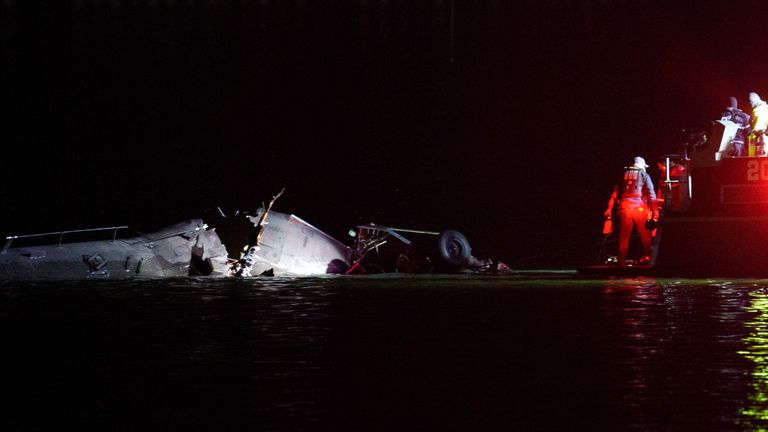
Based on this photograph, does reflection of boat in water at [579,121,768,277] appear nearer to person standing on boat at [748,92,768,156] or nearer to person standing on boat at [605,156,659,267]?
person standing on boat at [748,92,768,156]

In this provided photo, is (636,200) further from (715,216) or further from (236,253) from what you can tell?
(236,253)

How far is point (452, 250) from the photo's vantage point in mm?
27672

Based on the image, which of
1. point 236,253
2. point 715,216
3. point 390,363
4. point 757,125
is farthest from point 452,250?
point 390,363

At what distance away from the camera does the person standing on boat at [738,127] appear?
2227cm

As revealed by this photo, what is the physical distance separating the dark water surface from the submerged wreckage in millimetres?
7244

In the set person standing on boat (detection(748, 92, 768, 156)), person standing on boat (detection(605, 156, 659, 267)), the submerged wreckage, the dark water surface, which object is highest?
person standing on boat (detection(748, 92, 768, 156))

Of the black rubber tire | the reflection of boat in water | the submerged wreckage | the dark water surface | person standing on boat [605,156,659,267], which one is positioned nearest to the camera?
the dark water surface

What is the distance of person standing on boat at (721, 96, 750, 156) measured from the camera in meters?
22.3

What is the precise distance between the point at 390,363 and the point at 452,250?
59.9ft

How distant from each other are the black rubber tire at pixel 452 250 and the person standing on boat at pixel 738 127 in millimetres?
7303

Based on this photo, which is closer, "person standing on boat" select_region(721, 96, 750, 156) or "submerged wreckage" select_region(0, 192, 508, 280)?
"person standing on boat" select_region(721, 96, 750, 156)

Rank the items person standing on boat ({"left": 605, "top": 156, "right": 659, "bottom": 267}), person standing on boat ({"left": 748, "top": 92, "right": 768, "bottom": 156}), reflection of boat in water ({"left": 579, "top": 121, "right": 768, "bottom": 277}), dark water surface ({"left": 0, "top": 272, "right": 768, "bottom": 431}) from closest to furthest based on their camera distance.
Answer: dark water surface ({"left": 0, "top": 272, "right": 768, "bottom": 431}) → person standing on boat ({"left": 748, "top": 92, "right": 768, "bottom": 156}) → reflection of boat in water ({"left": 579, "top": 121, "right": 768, "bottom": 277}) → person standing on boat ({"left": 605, "top": 156, "right": 659, "bottom": 267})

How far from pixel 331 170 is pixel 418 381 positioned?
73514mm

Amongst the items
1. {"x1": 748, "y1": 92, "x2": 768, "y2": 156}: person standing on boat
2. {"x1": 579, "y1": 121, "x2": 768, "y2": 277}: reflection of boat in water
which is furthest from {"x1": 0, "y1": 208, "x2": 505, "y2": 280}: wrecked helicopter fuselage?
{"x1": 748, "y1": 92, "x2": 768, "y2": 156}: person standing on boat
